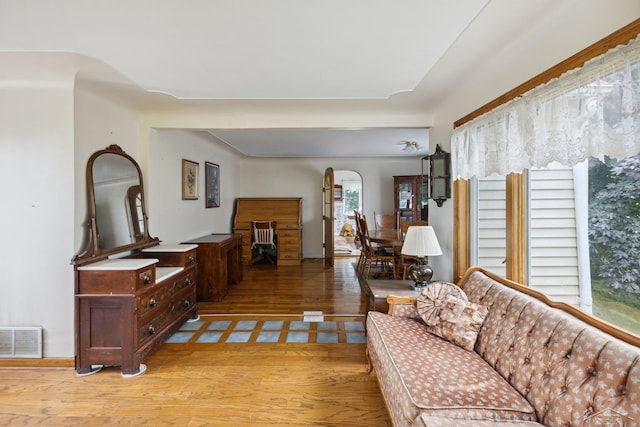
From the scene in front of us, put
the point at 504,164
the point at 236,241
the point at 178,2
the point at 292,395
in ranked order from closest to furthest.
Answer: the point at 178,2, the point at 504,164, the point at 292,395, the point at 236,241

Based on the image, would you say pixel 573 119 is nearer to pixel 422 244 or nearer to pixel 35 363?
pixel 422 244

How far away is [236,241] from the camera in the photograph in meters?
4.70

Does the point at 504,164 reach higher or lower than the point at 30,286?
higher

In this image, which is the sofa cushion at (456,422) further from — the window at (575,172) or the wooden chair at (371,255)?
the wooden chair at (371,255)

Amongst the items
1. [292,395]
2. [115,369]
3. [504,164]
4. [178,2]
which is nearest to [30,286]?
[115,369]

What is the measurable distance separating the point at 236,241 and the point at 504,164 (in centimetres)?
391

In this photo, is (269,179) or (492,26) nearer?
(492,26)

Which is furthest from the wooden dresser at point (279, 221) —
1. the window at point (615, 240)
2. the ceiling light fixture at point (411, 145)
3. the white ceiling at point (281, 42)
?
the window at point (615, 240)

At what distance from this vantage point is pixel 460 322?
1.83 metres

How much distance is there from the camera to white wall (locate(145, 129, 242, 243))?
3.33 m

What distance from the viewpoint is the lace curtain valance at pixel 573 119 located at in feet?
3.67

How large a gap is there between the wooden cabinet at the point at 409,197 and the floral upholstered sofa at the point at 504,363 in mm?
4322

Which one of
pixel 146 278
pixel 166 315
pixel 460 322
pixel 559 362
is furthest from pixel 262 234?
pixel 559 362

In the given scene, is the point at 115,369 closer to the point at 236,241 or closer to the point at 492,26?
the point at 236,241
